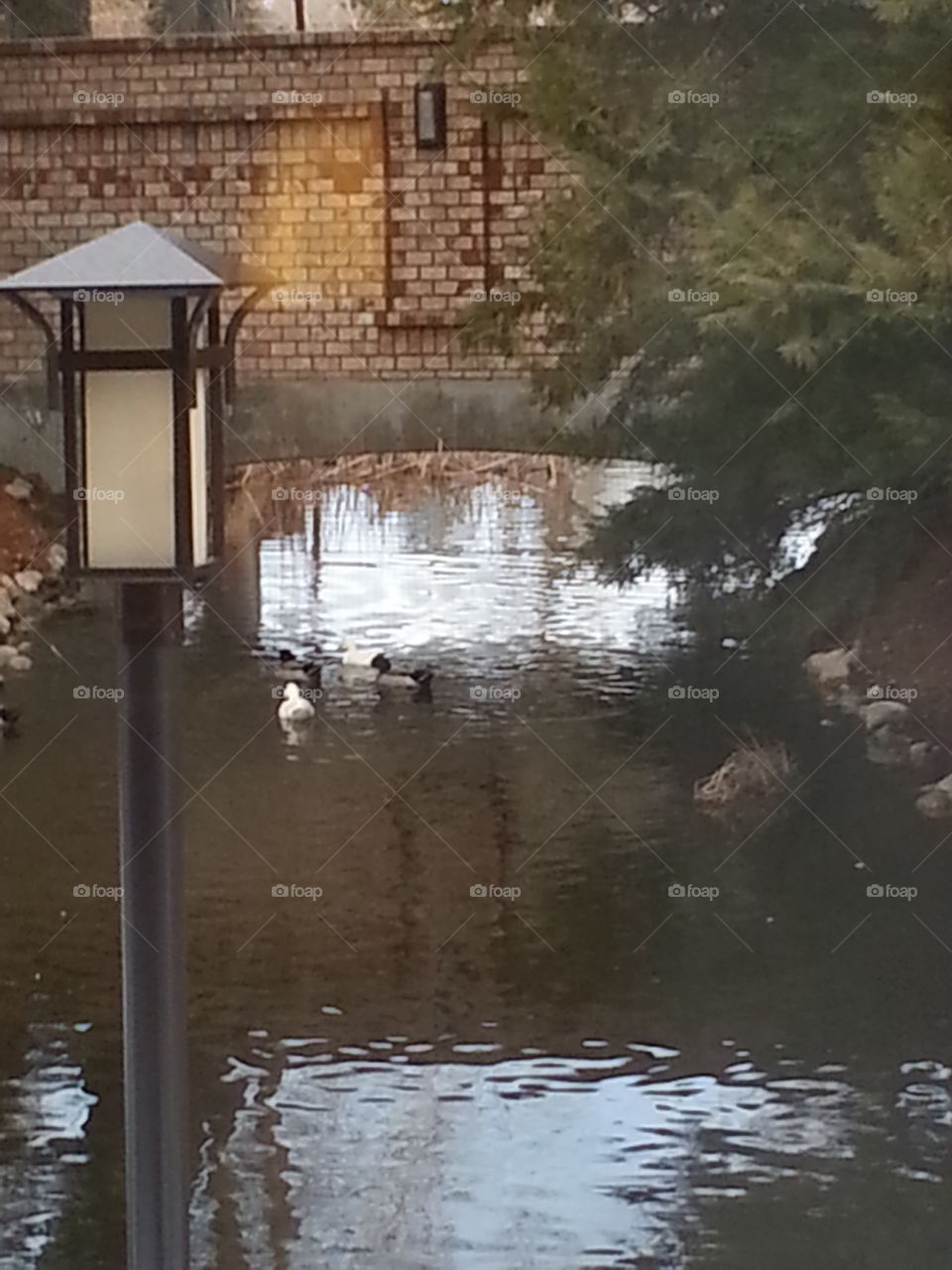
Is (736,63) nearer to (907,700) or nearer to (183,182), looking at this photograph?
(183,182)

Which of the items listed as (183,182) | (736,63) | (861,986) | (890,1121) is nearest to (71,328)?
(183,182)

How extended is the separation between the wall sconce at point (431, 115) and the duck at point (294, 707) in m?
0.74

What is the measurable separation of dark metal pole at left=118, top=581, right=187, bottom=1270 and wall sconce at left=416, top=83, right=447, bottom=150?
2.40 ft

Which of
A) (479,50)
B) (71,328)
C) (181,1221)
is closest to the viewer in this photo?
(71,328)

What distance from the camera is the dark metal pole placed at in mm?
1464

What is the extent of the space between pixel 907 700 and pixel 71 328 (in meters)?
1.17

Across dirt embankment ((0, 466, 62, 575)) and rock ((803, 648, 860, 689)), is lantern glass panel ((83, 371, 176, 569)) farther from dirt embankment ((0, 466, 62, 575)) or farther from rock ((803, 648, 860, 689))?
rock ((803, 648, 860, 689))

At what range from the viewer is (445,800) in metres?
1.83

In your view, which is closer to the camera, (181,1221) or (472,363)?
(181,1221)

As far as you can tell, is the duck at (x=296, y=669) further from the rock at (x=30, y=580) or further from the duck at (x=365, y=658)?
the rock at (x=30, y=580)

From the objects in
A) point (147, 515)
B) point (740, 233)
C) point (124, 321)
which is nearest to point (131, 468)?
point (147, 515)

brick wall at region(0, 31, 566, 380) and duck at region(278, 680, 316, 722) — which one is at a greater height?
brick wall at region(0, 31, 566, 380)

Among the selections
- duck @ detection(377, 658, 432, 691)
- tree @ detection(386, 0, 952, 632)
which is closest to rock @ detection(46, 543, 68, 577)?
duck @ detection(377, 658, 432, 691)

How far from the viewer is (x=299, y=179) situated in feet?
A: 5.83
